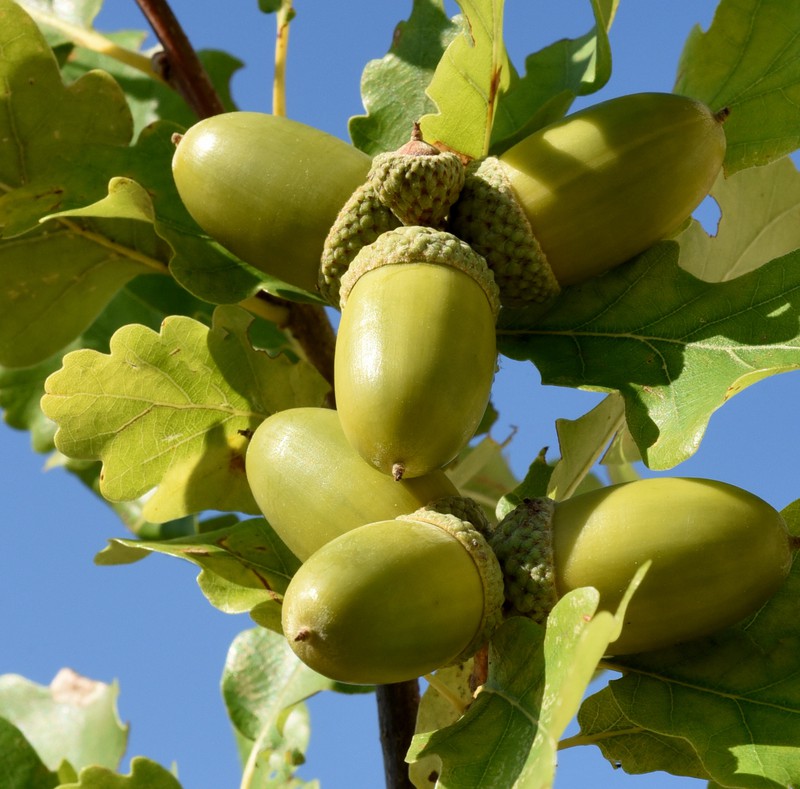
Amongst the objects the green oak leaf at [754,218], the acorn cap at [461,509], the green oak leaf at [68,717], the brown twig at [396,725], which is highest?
the green oak leaf at [754,218]

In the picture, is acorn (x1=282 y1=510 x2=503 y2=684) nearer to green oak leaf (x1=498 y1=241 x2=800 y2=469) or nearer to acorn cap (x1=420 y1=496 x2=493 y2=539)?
acorn cap (x1=420 y1=496 x2=493 y2=539)

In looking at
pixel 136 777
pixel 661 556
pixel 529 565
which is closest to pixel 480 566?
pixel 529 565

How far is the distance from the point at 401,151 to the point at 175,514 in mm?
575

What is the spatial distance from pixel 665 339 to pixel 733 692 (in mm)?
424

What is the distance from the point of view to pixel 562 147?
1303 mm

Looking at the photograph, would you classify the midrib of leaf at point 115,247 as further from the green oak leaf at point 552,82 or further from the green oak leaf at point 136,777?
the green oak leaf at point 136,777

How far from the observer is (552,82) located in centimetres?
168

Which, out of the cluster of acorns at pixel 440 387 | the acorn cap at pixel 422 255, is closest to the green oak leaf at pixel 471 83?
the cluster of acorns at pixel 440 387

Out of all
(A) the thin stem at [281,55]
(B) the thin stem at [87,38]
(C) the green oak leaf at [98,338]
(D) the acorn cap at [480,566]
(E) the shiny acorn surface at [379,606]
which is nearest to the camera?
(E) the shiny acorn surface at [379,606]

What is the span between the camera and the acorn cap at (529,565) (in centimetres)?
120

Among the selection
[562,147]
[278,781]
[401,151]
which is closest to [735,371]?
[562,147]

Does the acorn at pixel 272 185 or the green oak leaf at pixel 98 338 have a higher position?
the acorn at pixel 272 185

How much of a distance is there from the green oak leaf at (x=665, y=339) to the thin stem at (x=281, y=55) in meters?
0.69

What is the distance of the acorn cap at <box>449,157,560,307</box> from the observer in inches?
51.4
